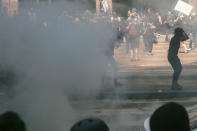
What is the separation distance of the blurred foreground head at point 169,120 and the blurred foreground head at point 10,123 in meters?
0.73

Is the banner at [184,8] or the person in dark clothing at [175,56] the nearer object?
the person in dark clothing at [175,56]

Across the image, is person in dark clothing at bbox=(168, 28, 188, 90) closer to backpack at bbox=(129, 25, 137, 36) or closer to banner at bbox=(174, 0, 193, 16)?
backpack at bbox=(129, 25, 137, 36)

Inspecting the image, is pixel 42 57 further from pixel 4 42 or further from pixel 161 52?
pixel 161 52

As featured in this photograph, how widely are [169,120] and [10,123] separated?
2.81 ft

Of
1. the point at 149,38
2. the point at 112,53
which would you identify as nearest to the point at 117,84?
the point at 112,53

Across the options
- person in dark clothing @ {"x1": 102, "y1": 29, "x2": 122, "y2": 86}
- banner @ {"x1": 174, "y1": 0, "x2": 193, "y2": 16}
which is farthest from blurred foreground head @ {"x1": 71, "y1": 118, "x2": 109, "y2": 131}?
banner @ {"x1": 174, "y1": 0, "x2": 193, "y2": 16}

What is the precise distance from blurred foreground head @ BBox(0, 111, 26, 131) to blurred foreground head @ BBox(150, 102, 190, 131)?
2.39ft

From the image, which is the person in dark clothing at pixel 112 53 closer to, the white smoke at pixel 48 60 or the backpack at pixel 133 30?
the white smoke at pixel 48 60

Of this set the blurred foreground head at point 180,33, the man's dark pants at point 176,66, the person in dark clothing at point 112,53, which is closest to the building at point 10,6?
the person in dark clothing at point 112,53

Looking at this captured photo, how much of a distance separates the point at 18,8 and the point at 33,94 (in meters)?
1.98

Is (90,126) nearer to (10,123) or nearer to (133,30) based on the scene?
(10,123)

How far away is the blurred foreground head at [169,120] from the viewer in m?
2.74

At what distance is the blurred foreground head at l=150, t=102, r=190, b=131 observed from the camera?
274 centimetres

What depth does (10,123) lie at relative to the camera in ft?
8.91
